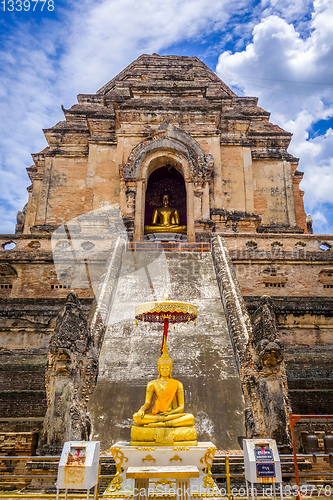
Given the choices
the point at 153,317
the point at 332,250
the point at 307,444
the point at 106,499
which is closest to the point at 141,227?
the point at 332,250

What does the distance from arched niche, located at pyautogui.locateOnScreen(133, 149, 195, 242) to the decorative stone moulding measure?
18 cm

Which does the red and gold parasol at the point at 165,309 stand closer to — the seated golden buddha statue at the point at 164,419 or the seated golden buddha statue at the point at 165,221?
the seated golden buddha statue at the point at 164,419

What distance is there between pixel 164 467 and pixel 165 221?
15515 millimetres

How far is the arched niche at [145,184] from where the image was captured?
672 inches

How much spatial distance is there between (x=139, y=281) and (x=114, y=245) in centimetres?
205

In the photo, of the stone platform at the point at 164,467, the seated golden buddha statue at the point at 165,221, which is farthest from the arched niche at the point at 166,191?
the stone platform at the point at 164,467

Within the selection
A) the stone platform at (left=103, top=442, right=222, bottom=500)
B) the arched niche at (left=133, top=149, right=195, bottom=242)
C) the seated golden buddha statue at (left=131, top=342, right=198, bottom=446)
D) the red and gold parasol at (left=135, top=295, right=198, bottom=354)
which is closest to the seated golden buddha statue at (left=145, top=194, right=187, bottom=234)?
the arched niche at (left=133, top=149, right=195, bottom=242)

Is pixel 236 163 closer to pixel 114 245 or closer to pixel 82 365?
pixel 114 245

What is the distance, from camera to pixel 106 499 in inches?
213

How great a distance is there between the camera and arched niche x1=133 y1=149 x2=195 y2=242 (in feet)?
56.0

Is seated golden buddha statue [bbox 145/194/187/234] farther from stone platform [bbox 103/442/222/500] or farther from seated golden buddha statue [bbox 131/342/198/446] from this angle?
stone platform [bbox 103/442/222/500]

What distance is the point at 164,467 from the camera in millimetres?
5336

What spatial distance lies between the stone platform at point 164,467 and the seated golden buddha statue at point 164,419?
20cm

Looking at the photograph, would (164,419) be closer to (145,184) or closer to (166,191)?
(145,184)
